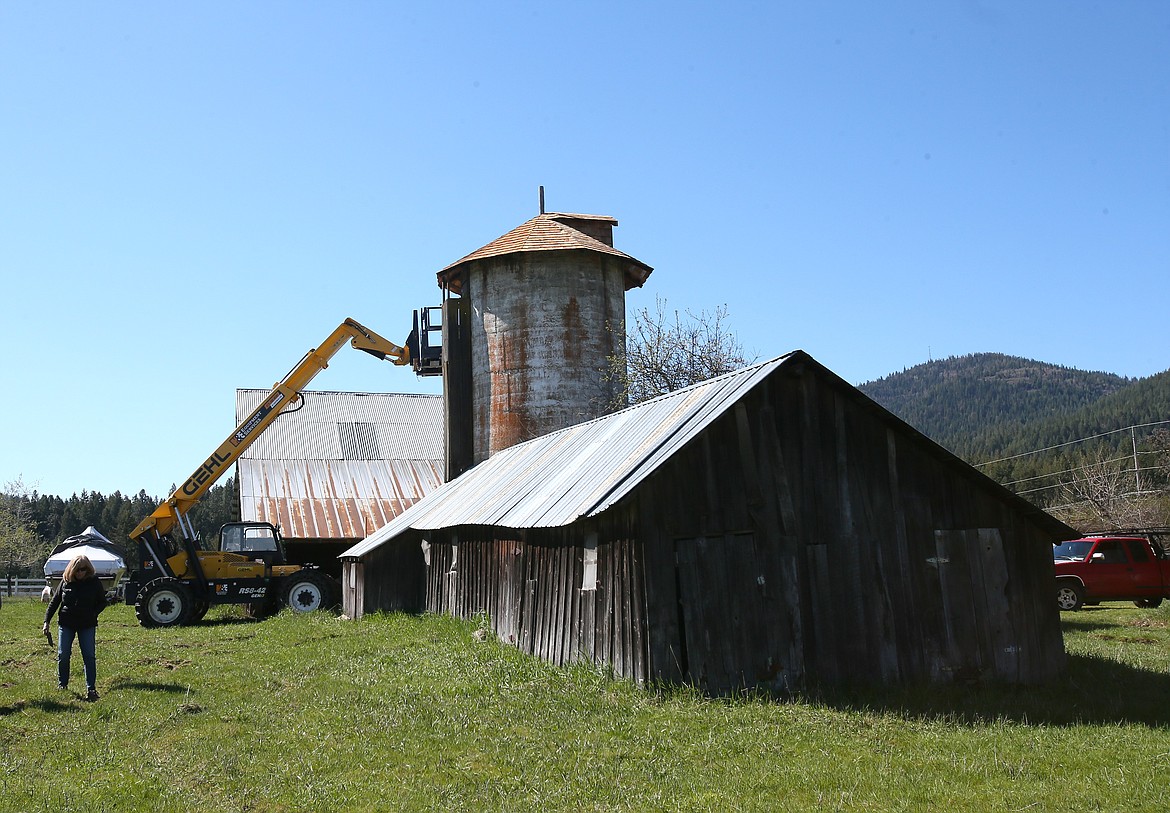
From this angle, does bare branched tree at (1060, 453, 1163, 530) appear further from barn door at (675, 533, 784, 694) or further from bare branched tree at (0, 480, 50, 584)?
bare branched tree at (0, 480, 50, 584)

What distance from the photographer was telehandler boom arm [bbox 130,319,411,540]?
83.7 ft

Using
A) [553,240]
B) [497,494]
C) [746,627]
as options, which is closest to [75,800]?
[746,627]

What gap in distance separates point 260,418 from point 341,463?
29.7ft

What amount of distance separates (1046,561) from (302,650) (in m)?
10.8

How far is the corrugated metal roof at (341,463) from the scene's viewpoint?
31859mm

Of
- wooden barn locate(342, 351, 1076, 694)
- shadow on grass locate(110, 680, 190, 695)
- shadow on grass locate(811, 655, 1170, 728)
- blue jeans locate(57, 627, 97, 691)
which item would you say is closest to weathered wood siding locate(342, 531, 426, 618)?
wooden barn locate(342, 351, 1076, 694)

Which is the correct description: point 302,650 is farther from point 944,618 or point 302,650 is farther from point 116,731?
point 944,618

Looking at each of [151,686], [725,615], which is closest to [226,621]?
[151,686]

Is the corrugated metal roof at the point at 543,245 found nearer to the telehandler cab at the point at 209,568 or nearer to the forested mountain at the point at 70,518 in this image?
the telehandler cab at the point at 209,568

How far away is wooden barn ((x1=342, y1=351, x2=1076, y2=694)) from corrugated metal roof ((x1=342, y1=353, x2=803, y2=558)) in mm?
63

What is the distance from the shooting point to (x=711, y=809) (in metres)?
7.72

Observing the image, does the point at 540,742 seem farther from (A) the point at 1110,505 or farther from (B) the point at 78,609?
(A) the point at 1110,505

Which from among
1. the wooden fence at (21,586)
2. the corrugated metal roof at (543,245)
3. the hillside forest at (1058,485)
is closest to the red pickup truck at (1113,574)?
the hillside forest at (1058,485)

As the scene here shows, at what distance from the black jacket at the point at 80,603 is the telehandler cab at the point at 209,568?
1152 centimetres
